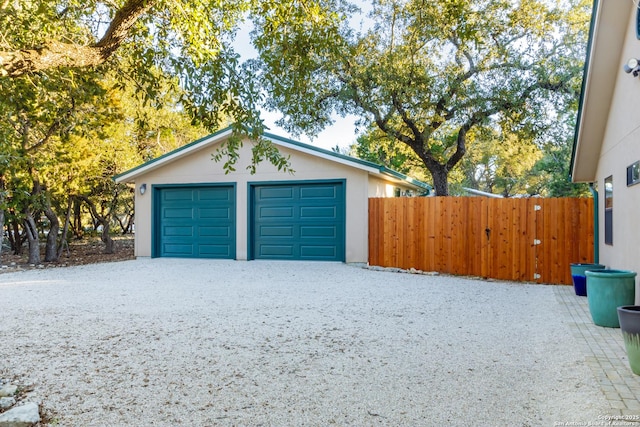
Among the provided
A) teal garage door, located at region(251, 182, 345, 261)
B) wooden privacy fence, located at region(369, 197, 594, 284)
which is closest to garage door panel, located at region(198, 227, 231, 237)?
teal garage door, located at region(251, 182, 345, 261)

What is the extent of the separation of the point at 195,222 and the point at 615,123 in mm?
10368

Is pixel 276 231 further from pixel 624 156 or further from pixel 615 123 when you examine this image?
pixel 624 156

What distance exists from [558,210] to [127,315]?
26.2ft

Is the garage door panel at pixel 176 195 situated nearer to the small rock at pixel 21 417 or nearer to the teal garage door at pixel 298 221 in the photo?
the teal garage door at pixel 298 221

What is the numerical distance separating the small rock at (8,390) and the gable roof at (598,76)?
25.7 feet

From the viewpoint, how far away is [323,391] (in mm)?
3439

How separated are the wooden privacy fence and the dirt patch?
30.5ft

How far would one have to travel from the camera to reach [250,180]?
507 inches

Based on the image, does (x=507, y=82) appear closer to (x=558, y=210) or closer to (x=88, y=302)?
(x=558, y=210)

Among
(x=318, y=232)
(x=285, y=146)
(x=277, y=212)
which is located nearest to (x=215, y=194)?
(x=277, y=212)

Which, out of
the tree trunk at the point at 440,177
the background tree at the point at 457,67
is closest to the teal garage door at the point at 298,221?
the background tree at the point at 457,67

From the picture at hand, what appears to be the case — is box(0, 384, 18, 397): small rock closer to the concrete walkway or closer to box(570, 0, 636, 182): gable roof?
the concrete walkway

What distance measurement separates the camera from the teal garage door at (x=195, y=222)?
1318cm

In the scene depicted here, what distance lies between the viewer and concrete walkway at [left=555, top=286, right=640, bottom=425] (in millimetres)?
3168
